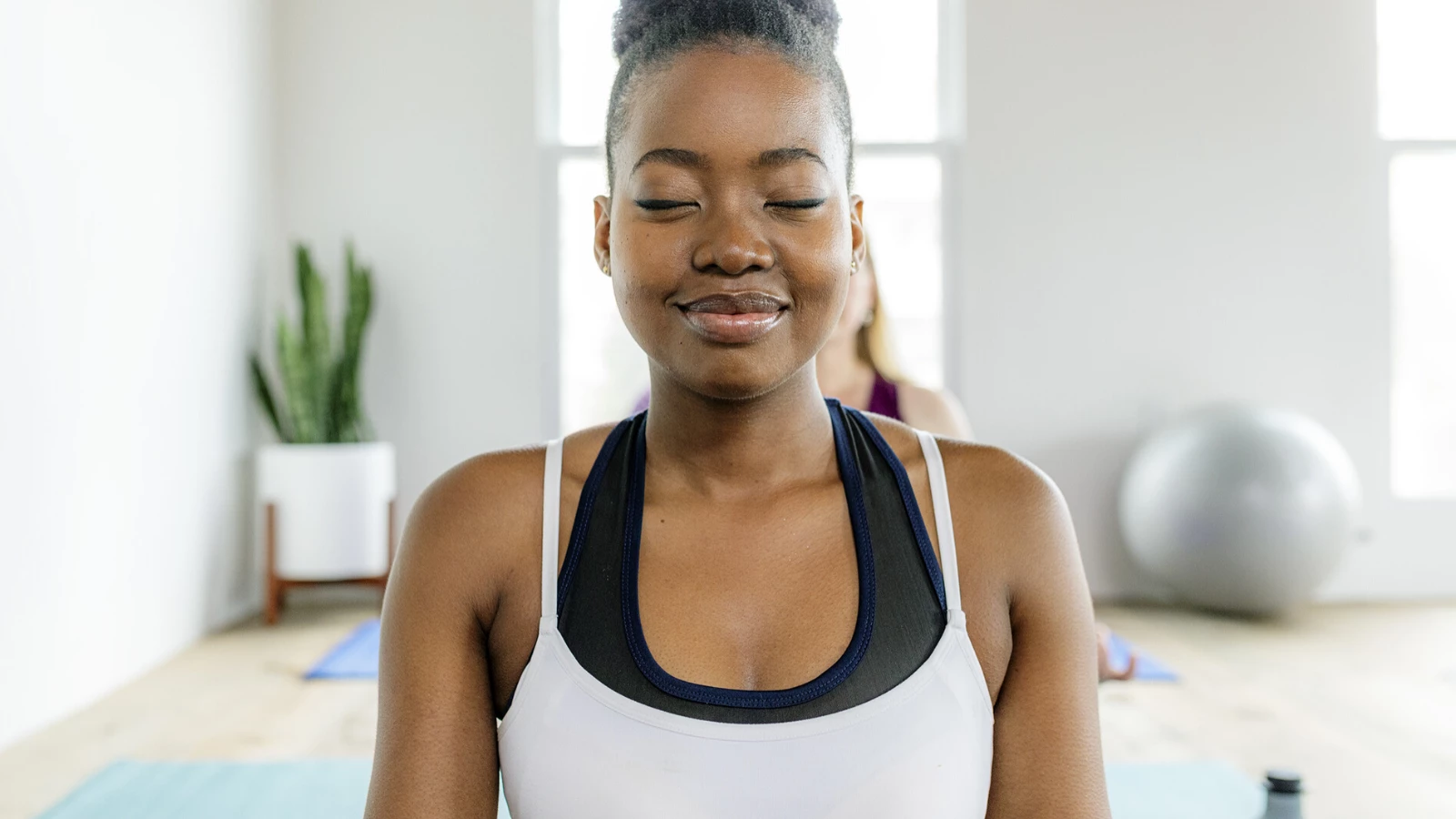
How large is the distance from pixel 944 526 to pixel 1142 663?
8.57 feet

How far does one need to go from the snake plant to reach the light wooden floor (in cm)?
67

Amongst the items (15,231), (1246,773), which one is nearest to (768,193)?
(1246,773)

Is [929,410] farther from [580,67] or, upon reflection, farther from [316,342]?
[580,67]

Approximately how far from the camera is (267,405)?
397 centimetres

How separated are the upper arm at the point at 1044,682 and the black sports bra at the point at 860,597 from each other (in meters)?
0.06

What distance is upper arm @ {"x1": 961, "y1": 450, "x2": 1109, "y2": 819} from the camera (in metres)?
0.78

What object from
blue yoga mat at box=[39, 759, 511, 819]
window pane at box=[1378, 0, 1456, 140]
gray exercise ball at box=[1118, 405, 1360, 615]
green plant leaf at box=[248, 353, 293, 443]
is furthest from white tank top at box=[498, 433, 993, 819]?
window pane at box=[1378, 0, 1456, 140]

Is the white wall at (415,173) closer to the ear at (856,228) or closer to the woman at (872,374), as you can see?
the woman at (872,374)

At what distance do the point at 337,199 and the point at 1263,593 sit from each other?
3.33m

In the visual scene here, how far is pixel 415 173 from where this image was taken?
429 centimetres

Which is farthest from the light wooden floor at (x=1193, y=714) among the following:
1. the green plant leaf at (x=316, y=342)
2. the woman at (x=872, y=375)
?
the green plant leaf at (x=316, y=342)

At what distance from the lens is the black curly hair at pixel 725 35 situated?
2.60ft

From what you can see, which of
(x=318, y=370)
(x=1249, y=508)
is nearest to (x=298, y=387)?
(x=318, y=370)

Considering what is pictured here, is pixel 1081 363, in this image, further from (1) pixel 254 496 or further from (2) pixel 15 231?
(2) pixel 15 231
